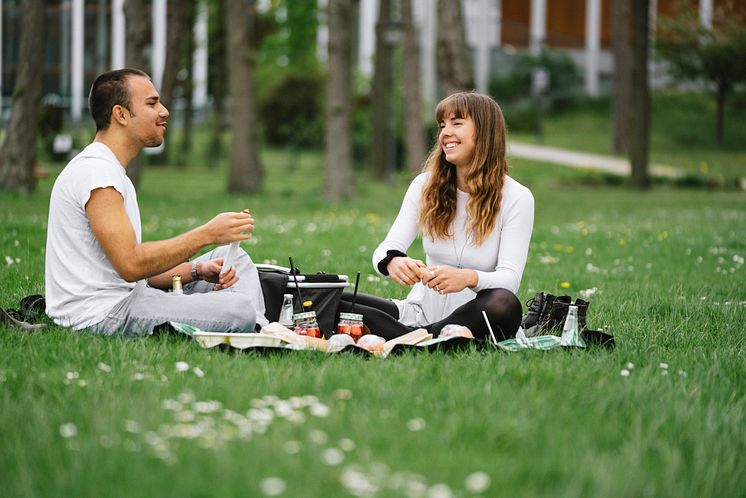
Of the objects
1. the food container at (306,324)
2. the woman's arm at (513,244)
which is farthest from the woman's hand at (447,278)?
the food container at (306,324)

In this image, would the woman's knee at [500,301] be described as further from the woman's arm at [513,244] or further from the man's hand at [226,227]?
the man's hand at [226,227]

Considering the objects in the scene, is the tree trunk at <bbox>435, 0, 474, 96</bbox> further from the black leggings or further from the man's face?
the man's face

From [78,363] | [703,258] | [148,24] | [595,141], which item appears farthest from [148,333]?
[595,141]

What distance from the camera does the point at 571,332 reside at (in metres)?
5.34

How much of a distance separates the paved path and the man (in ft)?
92.7

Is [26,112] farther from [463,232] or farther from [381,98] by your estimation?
[463,232]

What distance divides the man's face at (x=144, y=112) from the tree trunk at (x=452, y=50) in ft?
40.5

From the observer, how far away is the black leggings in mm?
5379

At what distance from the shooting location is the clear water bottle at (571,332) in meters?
5.25

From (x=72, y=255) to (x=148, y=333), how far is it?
57 centimetres

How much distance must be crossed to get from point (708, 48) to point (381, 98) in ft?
45.5

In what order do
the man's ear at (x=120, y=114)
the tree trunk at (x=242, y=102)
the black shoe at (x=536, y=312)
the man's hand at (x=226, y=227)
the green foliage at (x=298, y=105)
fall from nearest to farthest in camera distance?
the man's hand at (x=226, y=227) → the man's ear at (x=120, y=114) → the black shoe at (x=536, y=312) → the tree trunk at (x=242, y=102) → the green foliage at (x=298, y=105)

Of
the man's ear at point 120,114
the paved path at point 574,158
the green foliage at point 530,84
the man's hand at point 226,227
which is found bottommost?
the paved path at point 574,158

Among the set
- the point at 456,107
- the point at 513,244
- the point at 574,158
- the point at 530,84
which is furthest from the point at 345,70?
the point at 530,84
